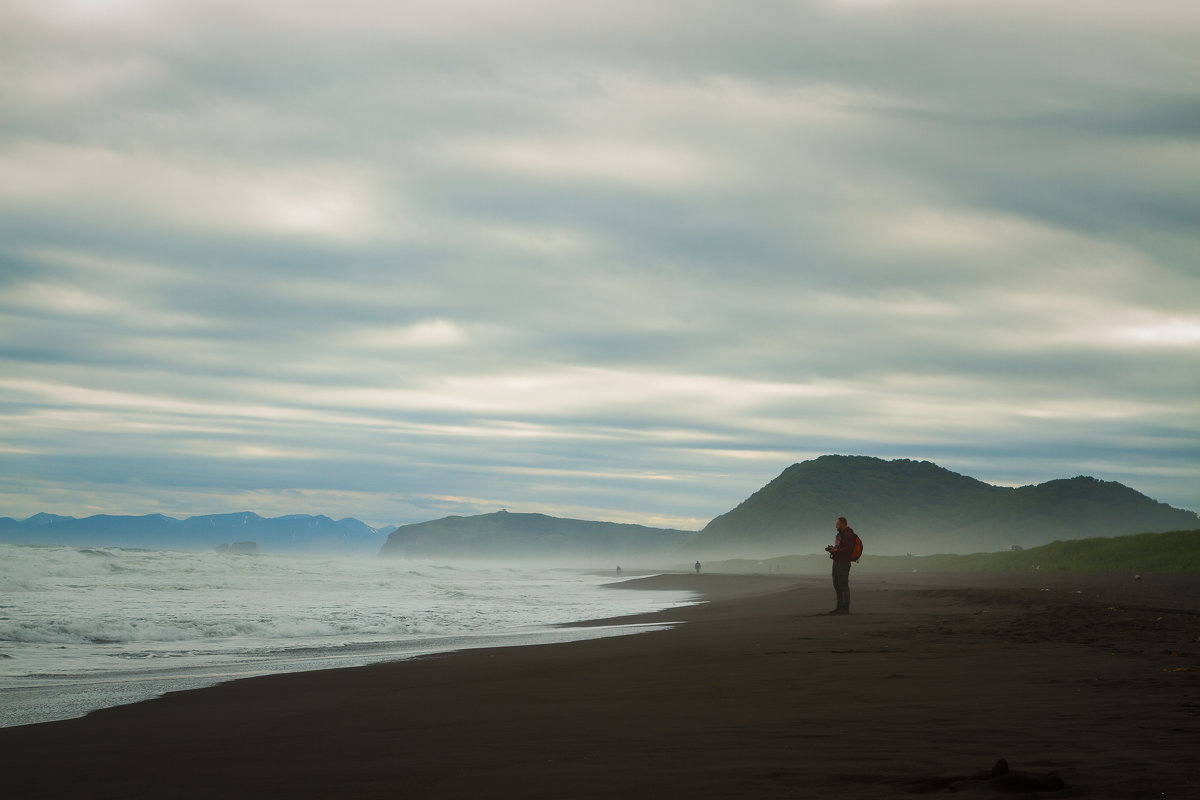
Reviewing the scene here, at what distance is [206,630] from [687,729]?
1506 centimetres

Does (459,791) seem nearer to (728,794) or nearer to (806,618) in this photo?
(728,794)

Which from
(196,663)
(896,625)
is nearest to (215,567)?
(196,663)

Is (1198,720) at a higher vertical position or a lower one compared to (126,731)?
higher

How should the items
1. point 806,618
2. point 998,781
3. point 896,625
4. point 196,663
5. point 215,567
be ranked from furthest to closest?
point 215,567 → point 806,618 → point 896,625 → point 196,663 → point 998,781

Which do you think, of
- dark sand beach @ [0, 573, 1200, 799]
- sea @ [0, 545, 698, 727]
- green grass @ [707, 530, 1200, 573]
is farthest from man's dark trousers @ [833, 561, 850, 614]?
green grass @ [707, 530, 1200, 573]

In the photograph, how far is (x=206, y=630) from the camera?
18141 mm

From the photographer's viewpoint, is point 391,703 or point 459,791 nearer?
point 459,791

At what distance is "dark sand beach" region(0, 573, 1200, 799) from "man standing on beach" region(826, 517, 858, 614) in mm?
6336

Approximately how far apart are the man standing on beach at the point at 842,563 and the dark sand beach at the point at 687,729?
20.8ft

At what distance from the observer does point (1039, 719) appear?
584 cm

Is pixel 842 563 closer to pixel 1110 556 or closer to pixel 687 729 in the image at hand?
pixel 687 729

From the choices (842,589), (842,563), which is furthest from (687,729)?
(842,563)

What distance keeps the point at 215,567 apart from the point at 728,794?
169 ft

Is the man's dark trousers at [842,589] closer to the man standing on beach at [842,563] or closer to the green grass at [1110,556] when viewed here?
the man standing on beach at [842,563]
